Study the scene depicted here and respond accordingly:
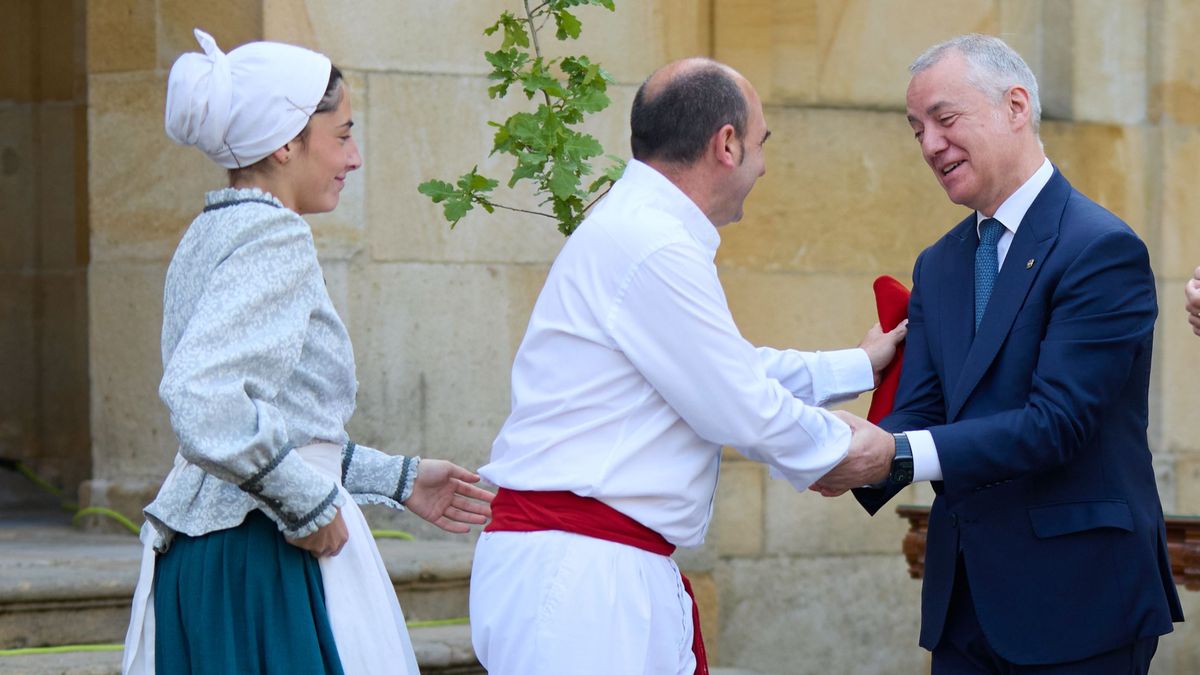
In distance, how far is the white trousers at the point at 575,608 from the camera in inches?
117

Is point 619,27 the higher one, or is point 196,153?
point 619,27

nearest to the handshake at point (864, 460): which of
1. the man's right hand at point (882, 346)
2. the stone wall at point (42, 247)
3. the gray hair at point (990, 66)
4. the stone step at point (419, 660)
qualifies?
the man's right hand at point (882, 346)

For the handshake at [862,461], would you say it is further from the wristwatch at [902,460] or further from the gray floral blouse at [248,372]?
the gray floral blouse at [248,372]

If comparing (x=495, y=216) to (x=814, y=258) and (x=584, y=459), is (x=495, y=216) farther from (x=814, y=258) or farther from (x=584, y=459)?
(x=584, y=459)

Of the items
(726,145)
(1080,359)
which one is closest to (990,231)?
(1080,359)

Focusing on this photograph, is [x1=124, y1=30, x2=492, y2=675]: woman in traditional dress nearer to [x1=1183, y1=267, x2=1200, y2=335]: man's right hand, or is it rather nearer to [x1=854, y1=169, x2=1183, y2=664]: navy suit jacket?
[x1=854, y1=169, x2=1183, y2=664]: navy suit jacket

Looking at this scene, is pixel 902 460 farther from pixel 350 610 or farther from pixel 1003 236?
pixel 350 610

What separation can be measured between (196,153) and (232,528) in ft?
10.3

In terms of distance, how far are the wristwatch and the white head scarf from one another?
4.23 feet

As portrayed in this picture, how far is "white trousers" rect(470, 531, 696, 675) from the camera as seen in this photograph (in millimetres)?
2982

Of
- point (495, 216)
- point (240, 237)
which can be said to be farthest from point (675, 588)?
point (495, 216)

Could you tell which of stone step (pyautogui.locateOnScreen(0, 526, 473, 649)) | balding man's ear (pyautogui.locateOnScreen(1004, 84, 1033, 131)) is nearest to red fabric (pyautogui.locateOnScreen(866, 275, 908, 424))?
balding man's ear (pyautogui.locateOnScreen(1004, 84, 1033, 131))

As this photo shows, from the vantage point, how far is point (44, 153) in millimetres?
7047

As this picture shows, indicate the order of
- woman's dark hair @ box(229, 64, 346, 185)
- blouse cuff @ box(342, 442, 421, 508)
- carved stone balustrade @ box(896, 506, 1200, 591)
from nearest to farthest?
woman's dark hair @ box(229, 64, 346, 185) < blouse cuff @ box(342, 442, 421, 508) < carved stone balustrade @ box(896, 506, 1200, 591)
